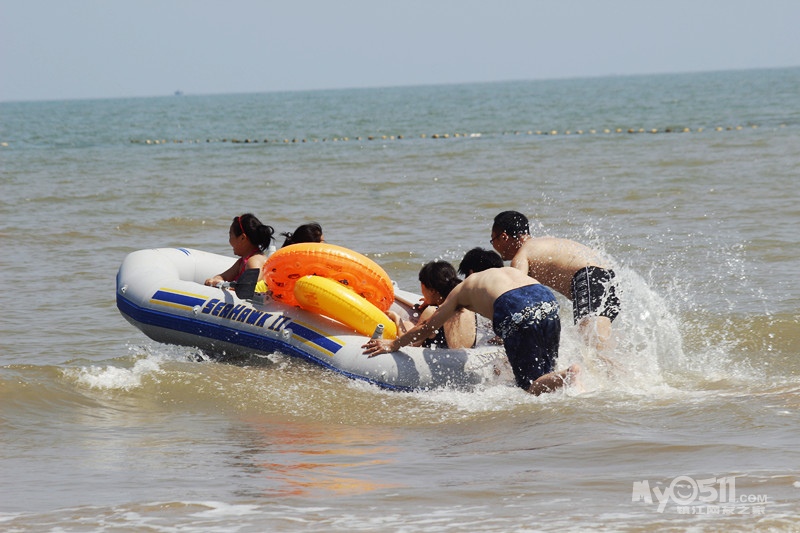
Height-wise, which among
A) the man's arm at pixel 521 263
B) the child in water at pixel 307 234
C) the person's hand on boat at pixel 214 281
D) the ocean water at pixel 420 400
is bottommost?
the ocean water at pixel 420 400

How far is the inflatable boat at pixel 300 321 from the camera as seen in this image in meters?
5.97

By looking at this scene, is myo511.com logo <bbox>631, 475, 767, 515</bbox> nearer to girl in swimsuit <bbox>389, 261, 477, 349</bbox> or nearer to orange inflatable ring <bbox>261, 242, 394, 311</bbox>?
girl in swimsuit <bbox>389, 261, 477, 349</bbox>

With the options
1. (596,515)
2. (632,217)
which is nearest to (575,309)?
(596,515)

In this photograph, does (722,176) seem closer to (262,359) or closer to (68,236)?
(68,236)

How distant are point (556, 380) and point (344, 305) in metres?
1.36

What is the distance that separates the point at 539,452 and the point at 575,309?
1872 mm

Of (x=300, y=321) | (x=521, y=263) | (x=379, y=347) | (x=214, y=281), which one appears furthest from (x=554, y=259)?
(x=214, y=281)

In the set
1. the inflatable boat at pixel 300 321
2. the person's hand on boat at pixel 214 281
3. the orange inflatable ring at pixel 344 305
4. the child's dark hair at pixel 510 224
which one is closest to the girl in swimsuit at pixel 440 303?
the inflatable boat at pixel 300 321

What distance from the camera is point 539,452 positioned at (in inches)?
184

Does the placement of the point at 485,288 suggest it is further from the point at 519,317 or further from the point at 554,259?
the point at 554,259

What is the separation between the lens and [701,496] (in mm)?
3920

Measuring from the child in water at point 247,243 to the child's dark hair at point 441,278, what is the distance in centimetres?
134

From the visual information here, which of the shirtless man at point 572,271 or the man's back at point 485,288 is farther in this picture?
the shirtless man at point 572,271

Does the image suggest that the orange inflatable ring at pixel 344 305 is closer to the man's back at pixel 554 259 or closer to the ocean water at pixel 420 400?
the ocean water at pixel 420 400
